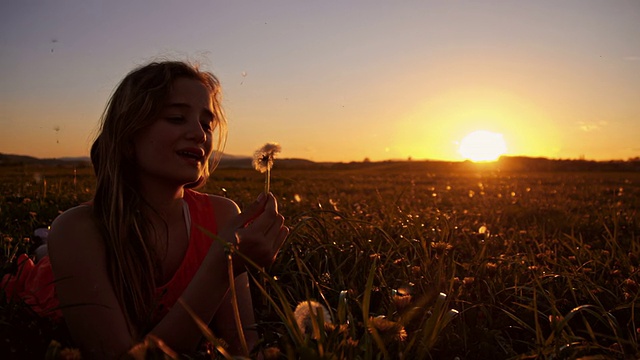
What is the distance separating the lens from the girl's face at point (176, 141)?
2328 mm

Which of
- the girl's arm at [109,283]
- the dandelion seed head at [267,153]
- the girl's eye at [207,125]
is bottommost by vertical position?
the girl's arm at [109,283]

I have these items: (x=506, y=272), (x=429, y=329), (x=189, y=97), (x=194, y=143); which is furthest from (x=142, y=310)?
(x=506, y=272)

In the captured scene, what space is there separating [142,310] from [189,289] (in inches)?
18.1

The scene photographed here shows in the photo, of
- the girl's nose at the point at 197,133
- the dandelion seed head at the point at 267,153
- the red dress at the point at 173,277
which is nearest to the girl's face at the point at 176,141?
the girl's nose at the point at 197,133

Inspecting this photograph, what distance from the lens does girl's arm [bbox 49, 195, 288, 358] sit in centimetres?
185

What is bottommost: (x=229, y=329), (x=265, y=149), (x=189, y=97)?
(x=229, y=329)

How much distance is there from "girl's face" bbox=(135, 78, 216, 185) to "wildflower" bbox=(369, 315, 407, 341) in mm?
1267

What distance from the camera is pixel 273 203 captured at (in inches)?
73.0

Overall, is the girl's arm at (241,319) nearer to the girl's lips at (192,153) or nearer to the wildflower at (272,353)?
the girl's lips at (192,153)

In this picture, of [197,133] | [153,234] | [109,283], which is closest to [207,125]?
[197,133]

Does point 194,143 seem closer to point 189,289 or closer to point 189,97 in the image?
point 189,97

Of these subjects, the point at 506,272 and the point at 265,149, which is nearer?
the point at 265,149

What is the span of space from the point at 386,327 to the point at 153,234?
1518 millimetres

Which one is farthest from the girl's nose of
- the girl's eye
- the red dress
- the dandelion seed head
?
the dandelion seed head
